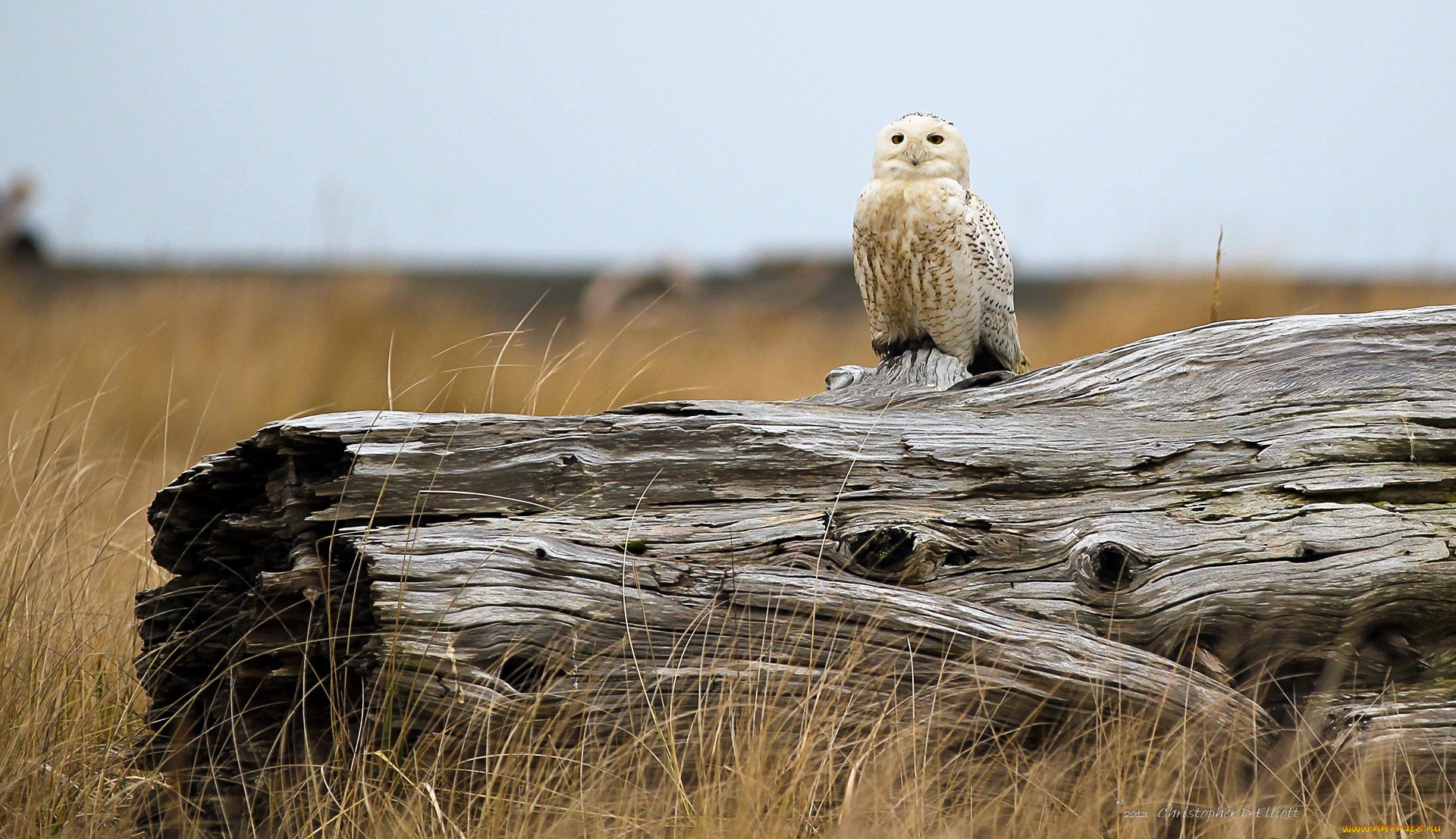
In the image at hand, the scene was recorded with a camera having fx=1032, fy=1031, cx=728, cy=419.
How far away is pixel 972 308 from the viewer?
9.38 ft

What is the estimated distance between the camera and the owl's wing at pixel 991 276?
2766mm

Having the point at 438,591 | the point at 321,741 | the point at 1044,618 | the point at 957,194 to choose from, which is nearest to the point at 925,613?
the point at 1044,618

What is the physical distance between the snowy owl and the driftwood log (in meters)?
0.67

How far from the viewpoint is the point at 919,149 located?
Result: 106 inches

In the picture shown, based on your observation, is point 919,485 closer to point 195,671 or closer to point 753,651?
point 753,651

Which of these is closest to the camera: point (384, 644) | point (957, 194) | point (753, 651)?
point (384, 644)

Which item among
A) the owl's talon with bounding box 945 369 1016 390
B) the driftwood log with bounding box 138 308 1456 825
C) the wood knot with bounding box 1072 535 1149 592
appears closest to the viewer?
the driftwood log with bounding box 138 308 1456 825

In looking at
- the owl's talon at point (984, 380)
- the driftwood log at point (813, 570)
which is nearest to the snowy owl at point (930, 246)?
the owl's talon at point (984, 380)

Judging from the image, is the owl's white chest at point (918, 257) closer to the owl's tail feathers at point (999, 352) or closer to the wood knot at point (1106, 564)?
the owl's tail feathers at point (999, 352)

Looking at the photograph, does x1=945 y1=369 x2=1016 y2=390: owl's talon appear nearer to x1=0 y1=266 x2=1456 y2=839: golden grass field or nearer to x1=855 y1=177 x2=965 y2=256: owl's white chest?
x1=855 y1=177 x2=965 y2=256: owl's white chest

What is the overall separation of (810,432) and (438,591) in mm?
809

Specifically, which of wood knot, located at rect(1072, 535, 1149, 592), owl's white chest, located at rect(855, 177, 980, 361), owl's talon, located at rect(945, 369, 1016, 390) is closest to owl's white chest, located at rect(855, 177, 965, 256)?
owl's white chest, located at rect(855, 177, 980, 361)

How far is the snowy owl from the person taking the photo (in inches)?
106

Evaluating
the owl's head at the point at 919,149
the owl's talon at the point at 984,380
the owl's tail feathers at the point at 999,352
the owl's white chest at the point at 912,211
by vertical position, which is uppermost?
the owl's head at the point at 919,149
